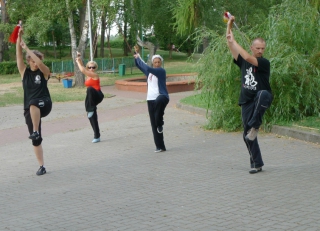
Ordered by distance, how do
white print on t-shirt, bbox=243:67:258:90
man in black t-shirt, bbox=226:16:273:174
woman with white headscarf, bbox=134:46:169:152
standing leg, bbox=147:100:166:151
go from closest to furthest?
man in black t-shirt, bbox=226:16:273:174, white print on t-shirt, bbox=243:67:258:90, woman with white headscarf, bbox=134:46:169:152, standing leg, bbox=147:100:166:151

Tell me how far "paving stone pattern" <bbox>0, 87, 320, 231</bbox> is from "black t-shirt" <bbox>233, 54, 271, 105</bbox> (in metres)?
1.15

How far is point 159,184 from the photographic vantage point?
7910 mm

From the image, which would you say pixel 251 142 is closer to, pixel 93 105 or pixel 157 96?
pixel 157 96

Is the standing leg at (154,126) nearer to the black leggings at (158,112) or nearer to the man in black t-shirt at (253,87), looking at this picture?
the black leggings at (158,112)

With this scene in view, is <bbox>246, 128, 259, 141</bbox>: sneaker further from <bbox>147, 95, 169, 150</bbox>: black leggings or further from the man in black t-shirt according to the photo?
<bbox>147, 95, 169, 150</bbox>: black leggings

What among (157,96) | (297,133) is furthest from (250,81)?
(297,133)

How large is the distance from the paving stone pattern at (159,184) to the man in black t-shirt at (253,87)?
678 millimetres

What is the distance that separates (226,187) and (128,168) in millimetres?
1964

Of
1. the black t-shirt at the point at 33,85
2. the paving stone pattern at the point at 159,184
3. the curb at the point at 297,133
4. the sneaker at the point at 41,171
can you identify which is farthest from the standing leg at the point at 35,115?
the curb at the point at 297,133

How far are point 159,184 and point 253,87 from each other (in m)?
1.81

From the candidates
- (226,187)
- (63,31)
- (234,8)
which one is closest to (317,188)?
Result: (226,187)

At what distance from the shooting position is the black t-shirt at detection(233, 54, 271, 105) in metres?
7.89

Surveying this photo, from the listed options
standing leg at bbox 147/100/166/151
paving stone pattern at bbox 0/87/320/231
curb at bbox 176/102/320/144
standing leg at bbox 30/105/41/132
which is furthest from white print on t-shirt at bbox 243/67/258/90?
standing leg at bbox 30/105/41/132

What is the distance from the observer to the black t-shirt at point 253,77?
789cm
